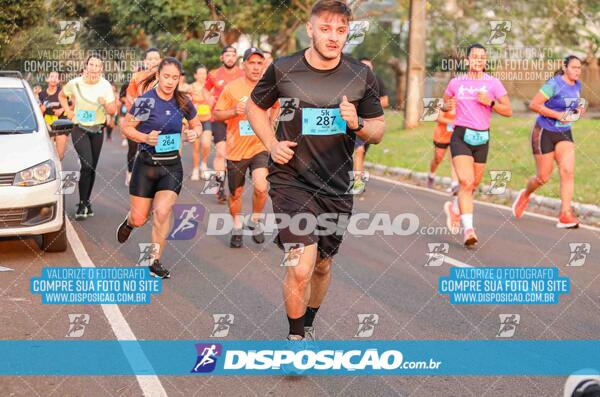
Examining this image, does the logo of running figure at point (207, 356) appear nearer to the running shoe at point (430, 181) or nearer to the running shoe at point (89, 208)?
the running shoe at point (89, 208)

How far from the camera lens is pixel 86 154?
37.3 ft

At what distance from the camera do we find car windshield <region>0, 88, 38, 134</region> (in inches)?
368

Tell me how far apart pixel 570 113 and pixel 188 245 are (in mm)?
4744

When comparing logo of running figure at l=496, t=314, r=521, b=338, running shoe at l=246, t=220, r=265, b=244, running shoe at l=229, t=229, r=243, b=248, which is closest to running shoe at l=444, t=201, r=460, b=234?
running shoe at l=246, t=220, r=265, b=244

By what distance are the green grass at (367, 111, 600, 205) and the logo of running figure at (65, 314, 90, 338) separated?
828cm

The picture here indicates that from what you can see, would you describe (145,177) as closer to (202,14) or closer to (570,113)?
(570,113)

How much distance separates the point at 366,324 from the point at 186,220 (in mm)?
5401

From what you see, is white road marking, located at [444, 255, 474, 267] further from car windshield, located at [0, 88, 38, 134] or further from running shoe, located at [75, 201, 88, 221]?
running shoe, located at [75, 201, 88, 221]

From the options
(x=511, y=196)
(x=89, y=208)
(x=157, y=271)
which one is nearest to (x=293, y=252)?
(x=157, y=271)

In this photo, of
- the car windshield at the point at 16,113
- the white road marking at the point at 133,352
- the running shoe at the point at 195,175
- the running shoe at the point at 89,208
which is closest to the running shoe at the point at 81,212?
the running shoe at the point at 89,208

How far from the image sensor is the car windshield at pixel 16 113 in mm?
9352

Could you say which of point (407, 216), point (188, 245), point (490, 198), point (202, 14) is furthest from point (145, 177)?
point (202, 14)

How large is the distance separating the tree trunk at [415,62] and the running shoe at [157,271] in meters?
17.3

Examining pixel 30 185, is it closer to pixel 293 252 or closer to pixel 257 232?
pixel 257 232
